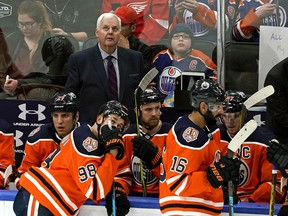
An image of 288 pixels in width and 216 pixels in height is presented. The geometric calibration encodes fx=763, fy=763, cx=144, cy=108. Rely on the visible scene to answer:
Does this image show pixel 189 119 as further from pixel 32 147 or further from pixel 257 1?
pixel 257 1

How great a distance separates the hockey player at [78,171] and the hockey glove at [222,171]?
0.45m

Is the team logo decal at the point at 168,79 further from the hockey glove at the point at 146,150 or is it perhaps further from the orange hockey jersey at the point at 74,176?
the orange hockey jersey at the point at 74,176

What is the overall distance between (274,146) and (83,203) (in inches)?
39.6

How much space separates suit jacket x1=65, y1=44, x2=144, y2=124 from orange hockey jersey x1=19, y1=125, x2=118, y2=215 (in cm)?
88

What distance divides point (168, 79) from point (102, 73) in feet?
1.67

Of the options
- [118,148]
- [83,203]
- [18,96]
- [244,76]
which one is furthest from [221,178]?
[18,96]

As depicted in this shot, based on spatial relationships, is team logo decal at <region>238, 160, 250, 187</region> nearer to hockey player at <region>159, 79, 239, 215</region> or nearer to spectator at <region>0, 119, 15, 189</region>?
hockey player at <region>159, 79, 239, 215</region>

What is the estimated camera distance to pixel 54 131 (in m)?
4.41

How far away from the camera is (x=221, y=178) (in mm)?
3547

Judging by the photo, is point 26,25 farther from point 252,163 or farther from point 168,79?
point 252,163

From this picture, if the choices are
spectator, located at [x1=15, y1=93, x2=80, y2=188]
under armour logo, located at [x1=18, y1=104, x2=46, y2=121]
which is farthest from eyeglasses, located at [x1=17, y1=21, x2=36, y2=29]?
spectator, located at [x1=15, y1=93, x2=80, y2=188]

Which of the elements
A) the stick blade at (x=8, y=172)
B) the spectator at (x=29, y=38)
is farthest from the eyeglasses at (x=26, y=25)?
the stick blade at (x=8, y=172)

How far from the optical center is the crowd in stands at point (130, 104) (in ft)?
12.0

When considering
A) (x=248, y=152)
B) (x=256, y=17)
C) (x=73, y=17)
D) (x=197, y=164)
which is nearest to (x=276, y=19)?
(x=256, y=17)
